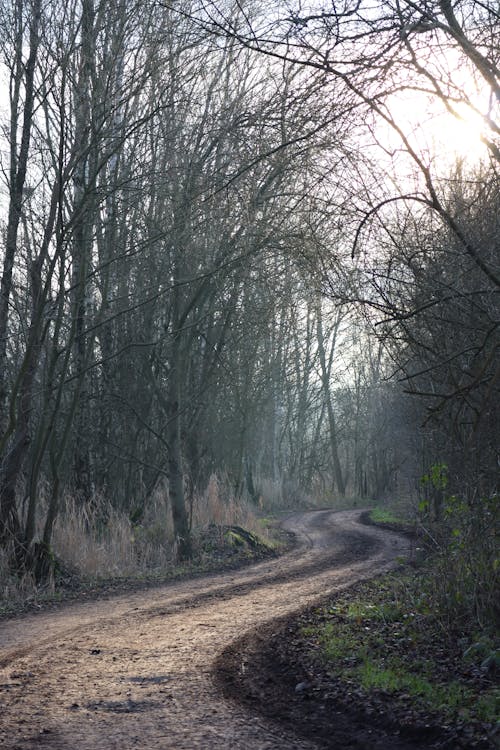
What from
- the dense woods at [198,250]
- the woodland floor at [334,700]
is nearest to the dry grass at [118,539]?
the dense woods at [198,250]

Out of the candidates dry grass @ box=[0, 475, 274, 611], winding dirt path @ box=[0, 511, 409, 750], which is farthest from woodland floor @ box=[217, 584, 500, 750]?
dry grass @ box=[0, 475, 274, 611]

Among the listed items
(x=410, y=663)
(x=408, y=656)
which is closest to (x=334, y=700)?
(x=410, y=663)

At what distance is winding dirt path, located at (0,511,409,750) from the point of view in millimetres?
4938

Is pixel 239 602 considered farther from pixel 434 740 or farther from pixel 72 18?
pixel 72 18

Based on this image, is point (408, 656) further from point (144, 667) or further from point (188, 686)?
point (144, 667)

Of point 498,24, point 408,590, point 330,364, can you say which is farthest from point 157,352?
point 330,364

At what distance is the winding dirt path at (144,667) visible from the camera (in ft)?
16.2

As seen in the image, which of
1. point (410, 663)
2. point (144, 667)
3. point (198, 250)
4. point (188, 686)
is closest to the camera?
point (188, 686)

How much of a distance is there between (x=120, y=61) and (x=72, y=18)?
2.86 ft

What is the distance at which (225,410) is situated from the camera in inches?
1085

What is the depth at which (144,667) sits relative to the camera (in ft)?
22.3

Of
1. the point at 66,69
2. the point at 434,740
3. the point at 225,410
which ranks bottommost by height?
the point at 434,740

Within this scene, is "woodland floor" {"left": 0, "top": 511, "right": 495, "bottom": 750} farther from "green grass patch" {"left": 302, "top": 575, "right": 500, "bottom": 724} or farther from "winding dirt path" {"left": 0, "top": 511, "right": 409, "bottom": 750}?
"green grass patch" {"left": 302, "top": 575, "right": 500, "bottom": 724}

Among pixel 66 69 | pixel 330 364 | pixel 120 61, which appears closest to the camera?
pixel 66 69
